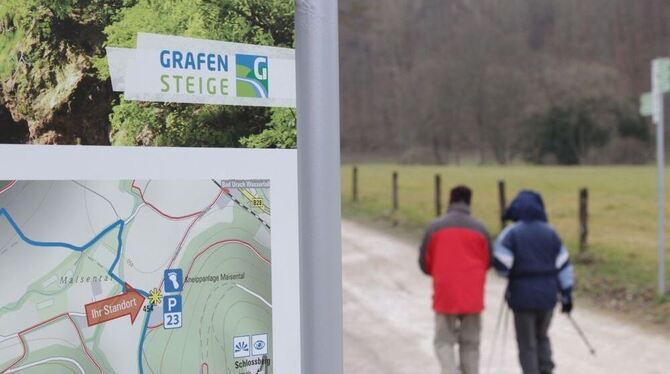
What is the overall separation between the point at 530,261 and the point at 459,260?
53 cm

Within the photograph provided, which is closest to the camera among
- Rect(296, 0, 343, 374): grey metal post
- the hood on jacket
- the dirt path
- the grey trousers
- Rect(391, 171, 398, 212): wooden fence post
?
Rect(296, 0, 343, 374): grey metal post

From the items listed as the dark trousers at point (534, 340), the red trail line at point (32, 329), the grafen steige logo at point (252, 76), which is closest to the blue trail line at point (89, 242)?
the red trail line at point (32, 329)

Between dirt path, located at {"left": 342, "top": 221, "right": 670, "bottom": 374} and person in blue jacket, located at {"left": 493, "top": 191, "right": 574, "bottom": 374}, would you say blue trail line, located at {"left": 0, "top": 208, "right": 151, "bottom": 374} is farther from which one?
dirt path, located at {"left": 342, "top": 221, "right": 670, "bottom": 374}

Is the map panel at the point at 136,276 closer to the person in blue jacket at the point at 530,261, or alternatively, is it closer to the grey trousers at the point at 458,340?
the person in blue jacket at the point at 530,261

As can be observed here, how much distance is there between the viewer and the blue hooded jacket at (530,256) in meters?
5.68

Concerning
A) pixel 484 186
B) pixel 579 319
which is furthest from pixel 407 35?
pixel 579 319

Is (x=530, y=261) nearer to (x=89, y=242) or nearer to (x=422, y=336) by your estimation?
(x=422, y=336)

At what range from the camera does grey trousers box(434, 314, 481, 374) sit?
19.7ft

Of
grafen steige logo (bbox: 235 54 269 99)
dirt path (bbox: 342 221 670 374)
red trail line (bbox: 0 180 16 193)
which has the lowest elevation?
dirt path (bbox: 342 221 670 374)

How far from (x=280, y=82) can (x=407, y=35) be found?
125 ft

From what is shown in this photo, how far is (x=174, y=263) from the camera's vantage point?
1.54 metres

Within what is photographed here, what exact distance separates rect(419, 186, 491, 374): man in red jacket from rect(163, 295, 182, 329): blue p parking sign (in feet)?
14.3

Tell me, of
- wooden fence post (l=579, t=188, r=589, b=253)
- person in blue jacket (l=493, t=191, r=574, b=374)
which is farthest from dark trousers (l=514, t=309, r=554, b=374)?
wooden fence post (l=579, t=188, r=589, b=253)

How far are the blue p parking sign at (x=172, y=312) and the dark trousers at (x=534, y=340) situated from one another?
15.3ft
